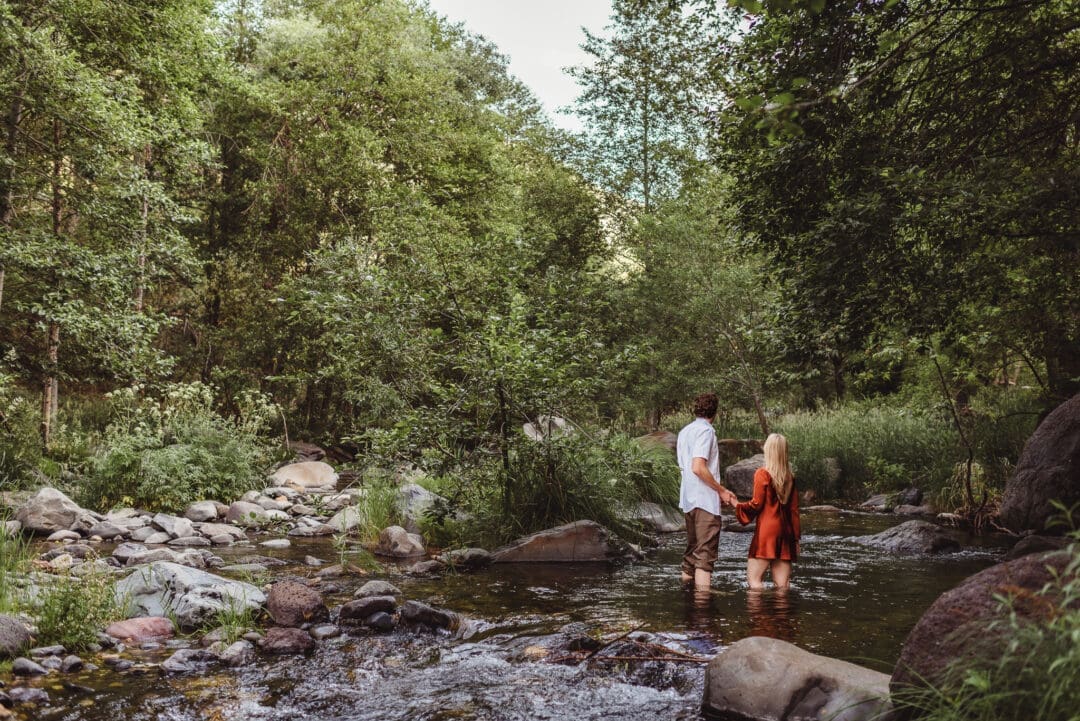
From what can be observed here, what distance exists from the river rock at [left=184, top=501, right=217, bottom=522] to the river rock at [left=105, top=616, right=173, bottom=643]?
7.06m

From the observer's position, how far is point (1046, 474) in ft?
27.7

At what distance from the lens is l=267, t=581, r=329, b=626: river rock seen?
6844 millimetres

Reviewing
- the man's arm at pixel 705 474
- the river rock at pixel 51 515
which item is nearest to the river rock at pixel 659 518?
the man's arm at pixel 705 474

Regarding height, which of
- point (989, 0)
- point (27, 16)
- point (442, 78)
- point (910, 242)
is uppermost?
point (442, 78)

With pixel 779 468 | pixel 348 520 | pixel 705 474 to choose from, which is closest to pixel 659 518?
pixel 348 520

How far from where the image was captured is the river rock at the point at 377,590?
8.01 meters

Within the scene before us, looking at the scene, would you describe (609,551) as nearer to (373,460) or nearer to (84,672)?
(373,460)

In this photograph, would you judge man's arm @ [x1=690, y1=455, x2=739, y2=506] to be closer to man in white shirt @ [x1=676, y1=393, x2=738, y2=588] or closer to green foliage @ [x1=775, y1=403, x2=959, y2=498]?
man in white shirt @ [x1=676, y1=393, x2=738, y2=588]

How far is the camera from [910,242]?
9547 millimetres

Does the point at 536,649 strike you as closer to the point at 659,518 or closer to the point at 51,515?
the point at 659,518

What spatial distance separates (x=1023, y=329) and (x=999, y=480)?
3052 millimetres

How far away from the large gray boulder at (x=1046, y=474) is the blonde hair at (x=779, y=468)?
287 cm

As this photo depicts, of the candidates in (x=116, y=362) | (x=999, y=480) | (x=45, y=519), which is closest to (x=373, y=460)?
(x=45, y=519)

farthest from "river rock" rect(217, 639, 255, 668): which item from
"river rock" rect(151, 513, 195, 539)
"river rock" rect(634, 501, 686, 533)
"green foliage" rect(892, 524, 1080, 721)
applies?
"river rock" rect(634, 501, 686, 533)
